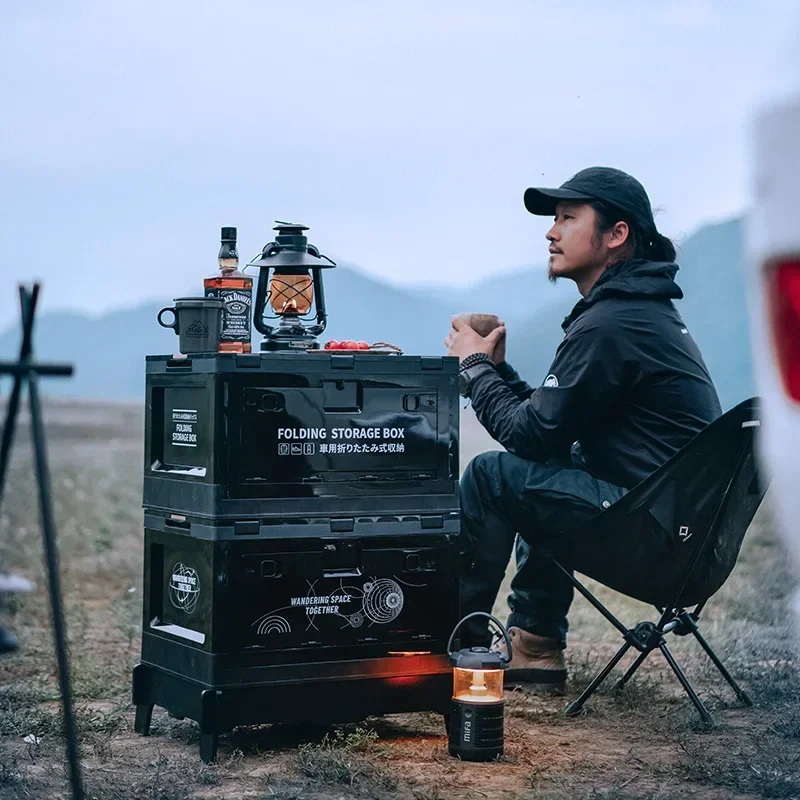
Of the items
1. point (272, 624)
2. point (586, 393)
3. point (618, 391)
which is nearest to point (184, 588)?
point (272, 624)

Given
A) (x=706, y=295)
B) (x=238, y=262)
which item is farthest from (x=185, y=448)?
(x=706, y=295)

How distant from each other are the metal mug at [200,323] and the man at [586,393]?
0.97 m

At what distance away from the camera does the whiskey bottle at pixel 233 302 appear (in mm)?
4184

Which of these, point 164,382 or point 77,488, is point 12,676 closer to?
point 164,382

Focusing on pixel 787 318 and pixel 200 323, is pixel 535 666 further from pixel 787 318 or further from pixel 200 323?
pixel 787 318

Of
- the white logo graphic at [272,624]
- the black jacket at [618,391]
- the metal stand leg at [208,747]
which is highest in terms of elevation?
the black jacket at [618,391]

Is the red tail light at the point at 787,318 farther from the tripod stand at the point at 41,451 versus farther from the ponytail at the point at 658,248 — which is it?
the ponytail at the point at 658,248

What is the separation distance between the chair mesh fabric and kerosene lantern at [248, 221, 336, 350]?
3.47ft

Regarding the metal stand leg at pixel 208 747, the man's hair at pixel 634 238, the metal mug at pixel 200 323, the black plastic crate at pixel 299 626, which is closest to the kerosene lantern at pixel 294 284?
the metal mug at pixel 200 323

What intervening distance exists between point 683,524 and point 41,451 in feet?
7.19

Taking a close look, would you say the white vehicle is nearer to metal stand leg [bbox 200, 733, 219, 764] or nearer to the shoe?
metal stand leg [bbox 200, 733, 219, 764]

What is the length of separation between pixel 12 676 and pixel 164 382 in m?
1.60

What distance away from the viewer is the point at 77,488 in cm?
1319

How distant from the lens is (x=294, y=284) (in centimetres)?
442
